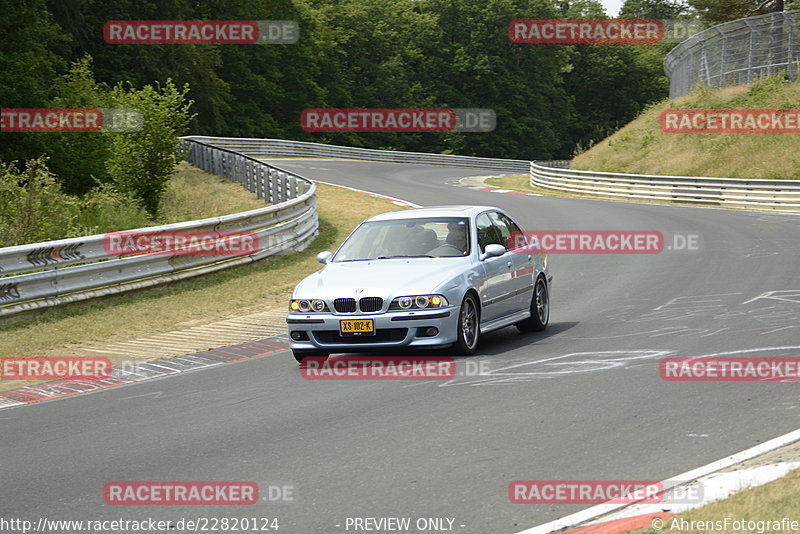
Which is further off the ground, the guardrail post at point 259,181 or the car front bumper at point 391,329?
the guardrail post at point 259,181

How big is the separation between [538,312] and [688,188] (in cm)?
2459

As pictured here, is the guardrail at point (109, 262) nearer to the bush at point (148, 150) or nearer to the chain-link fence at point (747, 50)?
the bush at point (148, 150)

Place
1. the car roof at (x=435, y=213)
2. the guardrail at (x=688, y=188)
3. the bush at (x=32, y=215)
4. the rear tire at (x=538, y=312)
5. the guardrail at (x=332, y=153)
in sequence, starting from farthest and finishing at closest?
the guardrail at (x=332, y=153), the guardrail at (x=688, y=188), the bush at (x=32, y=215), the rear tire at (x=538, y=312), the car roof at (x=435, y=213)

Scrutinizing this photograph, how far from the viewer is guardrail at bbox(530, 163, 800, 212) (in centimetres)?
3165

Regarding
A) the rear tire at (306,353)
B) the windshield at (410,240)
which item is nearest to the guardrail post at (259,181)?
the windshield at (410,240)

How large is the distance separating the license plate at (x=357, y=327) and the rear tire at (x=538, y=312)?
2.76 meters

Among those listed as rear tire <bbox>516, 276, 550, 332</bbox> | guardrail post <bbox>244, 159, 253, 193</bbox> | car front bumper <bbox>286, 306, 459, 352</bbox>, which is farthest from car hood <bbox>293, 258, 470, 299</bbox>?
guardrail post <bbox>244, 159, 253, 193</bbox>

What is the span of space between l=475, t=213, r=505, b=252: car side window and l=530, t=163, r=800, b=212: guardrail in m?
21.4

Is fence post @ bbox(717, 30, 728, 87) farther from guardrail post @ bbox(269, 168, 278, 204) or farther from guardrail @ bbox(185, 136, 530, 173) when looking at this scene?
guardrail post @ bbox(269, 168, 278, 204)

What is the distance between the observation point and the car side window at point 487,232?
11602 millimetres

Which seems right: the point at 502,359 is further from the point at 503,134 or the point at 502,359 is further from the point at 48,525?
the point at 503,134

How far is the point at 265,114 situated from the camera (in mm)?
83188

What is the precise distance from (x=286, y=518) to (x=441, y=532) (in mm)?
891

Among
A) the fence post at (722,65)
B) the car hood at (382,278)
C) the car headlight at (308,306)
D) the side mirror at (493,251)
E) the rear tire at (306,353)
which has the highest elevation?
the fence post at (722,65)
